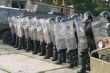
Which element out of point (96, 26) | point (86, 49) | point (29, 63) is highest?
point (96, 26)

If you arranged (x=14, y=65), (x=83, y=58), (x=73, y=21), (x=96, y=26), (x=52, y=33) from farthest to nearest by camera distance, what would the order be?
(x=52, y=33)
(x=14, y=65)
(x=73, y=21)
(x=83, y=58)
(x=96, y=26)

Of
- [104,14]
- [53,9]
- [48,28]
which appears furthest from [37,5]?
[104,14]

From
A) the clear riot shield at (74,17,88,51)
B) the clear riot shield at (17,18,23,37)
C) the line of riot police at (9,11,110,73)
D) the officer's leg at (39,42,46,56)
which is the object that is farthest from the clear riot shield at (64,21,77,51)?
the clear riot shield at (17,18,23,37)

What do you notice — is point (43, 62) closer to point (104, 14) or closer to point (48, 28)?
point (48, 28)

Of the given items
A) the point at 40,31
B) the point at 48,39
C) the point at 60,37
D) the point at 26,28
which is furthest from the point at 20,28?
the point at 60,37

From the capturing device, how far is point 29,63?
10.0 m

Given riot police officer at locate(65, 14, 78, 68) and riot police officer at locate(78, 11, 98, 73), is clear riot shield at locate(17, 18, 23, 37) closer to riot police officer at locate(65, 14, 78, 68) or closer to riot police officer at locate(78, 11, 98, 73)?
riot police officer at locate(65, 14, 78, 68)

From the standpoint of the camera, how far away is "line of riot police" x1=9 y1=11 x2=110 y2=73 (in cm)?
820

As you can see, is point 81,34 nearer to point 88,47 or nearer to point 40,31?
point 88,47

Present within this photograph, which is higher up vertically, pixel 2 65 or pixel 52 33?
pixel 52 33

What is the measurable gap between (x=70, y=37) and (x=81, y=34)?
773 millimetres

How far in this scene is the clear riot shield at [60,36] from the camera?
9.50m

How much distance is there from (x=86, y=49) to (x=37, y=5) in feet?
46.5

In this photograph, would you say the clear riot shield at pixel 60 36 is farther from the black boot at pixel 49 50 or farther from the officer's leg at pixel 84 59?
the officer's leg at pixel 84 59
